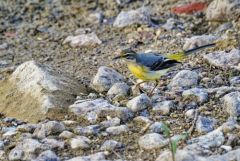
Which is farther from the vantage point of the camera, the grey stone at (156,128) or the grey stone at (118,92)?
the grey stone at (118,92)

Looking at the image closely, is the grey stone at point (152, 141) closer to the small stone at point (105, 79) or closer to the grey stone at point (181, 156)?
the grey stone at point (181, 156)

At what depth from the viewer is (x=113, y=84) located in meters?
7.27

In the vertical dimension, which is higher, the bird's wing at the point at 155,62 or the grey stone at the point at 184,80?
the bird's wing at the point at 155,62

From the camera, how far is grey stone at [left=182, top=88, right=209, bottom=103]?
666cm

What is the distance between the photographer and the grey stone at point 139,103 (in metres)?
6.56

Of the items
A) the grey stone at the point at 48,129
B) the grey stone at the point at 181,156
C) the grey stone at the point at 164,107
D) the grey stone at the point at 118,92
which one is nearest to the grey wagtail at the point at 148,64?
the grey stone at the point at 118,92

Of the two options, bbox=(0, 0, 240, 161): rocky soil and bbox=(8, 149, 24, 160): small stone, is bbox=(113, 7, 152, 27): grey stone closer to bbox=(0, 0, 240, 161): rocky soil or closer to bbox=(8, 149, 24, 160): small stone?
bbox=(0, 0, 240, 161): rocky soil

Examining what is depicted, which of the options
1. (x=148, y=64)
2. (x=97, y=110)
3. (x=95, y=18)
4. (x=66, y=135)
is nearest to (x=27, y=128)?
(x=66, y=135)

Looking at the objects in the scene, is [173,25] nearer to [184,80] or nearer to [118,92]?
[184,80]

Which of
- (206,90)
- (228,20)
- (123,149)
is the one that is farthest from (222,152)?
(228,20)

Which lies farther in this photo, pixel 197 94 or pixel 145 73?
pixel 145 73

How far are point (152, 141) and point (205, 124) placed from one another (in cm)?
56

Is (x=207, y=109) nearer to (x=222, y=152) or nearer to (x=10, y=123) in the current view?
(x=222, y=152)

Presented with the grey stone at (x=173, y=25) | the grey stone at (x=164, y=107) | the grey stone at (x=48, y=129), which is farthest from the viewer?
the grey stone at (x=173, y=25)
